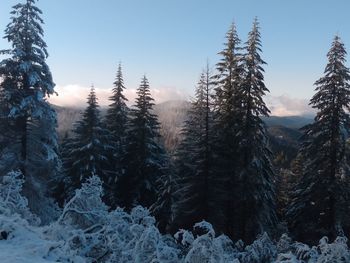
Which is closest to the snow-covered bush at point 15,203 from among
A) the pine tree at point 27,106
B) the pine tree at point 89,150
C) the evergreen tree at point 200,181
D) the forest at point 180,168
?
the forest at point 180,168

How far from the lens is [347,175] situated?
23.8 meters

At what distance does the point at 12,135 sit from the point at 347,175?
17534 millimetres

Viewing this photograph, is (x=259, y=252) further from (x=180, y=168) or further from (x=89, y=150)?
(x=89, y=150)

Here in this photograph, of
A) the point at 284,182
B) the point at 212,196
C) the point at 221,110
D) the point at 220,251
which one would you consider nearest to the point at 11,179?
the point at 220,251

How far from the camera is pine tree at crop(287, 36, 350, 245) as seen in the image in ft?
78.7

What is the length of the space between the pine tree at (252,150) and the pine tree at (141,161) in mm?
7391

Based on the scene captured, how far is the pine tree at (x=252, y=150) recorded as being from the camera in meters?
24.8

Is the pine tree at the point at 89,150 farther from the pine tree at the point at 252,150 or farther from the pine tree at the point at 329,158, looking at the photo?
the pine tree at the point at 329,158

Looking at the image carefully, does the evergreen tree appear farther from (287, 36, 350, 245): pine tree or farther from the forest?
(287, 36, 350, 245): pine tree

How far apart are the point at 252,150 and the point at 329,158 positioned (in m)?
4.32

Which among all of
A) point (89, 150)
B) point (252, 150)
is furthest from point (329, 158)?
point (89, 150)

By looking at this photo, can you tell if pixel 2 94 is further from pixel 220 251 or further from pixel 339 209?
pixel 339 209

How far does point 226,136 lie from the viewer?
84.4 feet

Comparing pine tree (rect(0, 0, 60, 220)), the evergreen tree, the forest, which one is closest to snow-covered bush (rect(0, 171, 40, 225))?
the forest
